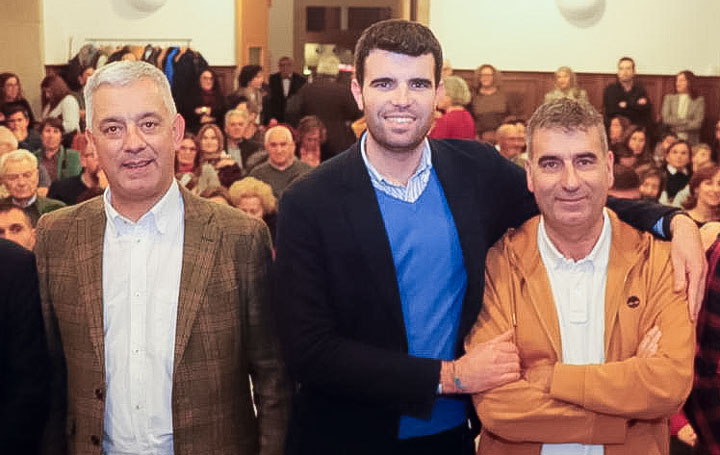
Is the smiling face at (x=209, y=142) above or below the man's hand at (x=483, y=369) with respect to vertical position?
above

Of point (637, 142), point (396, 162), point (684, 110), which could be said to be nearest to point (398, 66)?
point (396, 162)

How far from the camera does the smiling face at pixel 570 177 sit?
2072 mm

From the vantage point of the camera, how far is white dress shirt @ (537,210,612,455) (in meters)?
2.08

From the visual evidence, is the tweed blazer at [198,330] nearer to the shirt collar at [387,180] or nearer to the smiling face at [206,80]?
the shirt collar at [387,180]

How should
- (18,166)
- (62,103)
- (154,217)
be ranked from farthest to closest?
(62,103) < (18,166) < (154,217)

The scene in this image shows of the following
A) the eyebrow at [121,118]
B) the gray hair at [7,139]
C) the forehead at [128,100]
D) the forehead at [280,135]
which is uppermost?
the forehead at [128,100]

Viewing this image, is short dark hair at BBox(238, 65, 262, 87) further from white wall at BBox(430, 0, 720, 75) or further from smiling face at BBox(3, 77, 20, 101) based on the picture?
white wall at BBox(430, 0, 720, 75)

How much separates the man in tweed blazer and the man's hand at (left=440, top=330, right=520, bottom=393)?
0.42m

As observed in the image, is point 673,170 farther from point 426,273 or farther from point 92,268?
point 92,268

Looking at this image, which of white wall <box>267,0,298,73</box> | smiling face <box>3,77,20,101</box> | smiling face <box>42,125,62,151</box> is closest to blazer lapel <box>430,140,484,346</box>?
smiling face <box>42,125,62,151</box>

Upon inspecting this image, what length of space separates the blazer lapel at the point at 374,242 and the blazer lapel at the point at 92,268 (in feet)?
1.79

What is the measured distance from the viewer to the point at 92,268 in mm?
2102

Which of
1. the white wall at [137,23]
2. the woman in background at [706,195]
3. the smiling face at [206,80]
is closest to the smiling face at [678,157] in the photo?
the woman in background at [706,195]

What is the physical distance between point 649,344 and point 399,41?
83 centimetres
